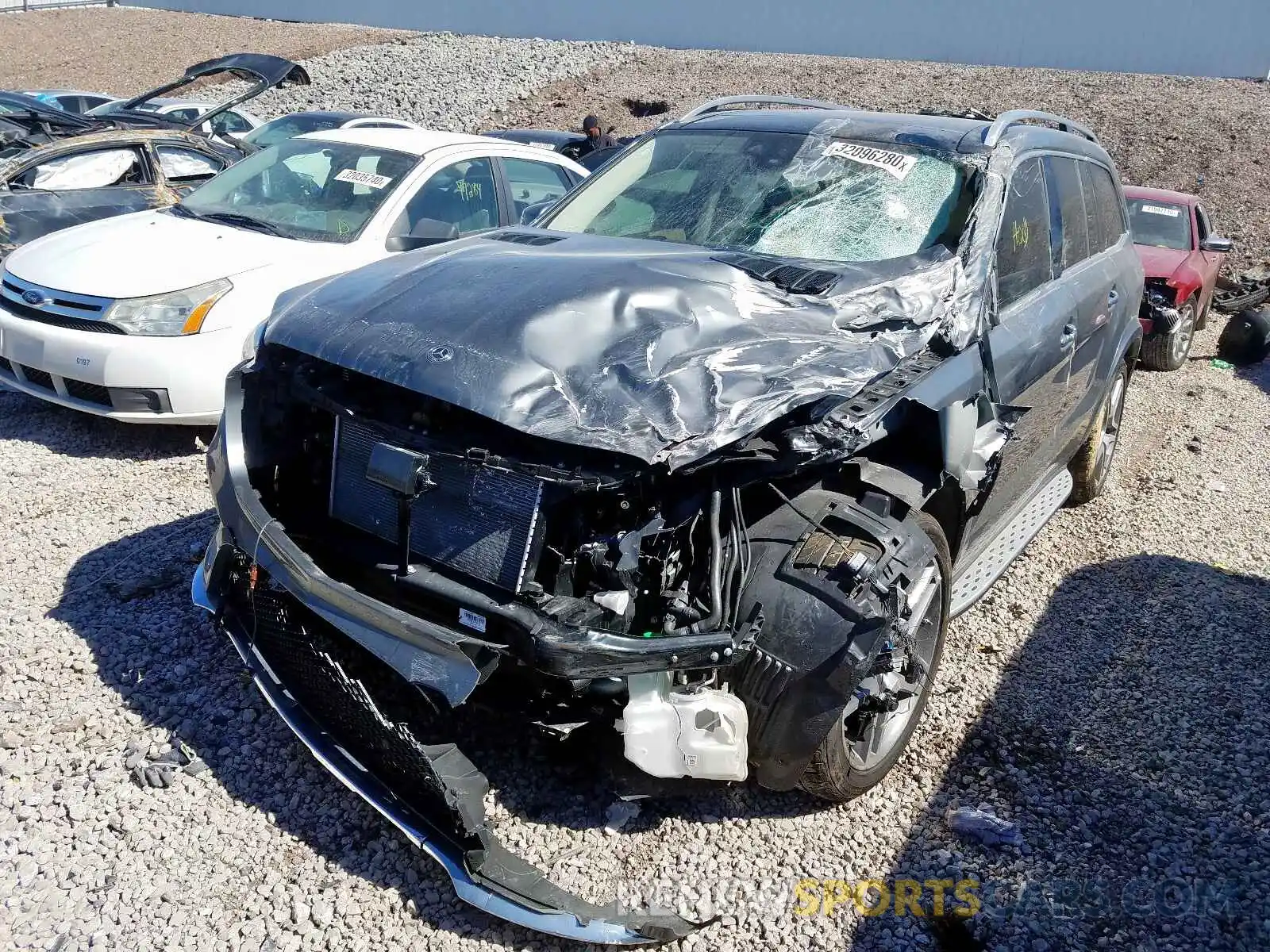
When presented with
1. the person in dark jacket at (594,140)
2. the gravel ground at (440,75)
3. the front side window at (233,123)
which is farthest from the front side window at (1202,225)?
the gravel ground at (440,75)

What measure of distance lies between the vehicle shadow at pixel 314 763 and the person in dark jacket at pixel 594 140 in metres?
9.85

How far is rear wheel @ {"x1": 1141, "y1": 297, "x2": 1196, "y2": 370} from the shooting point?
8812mm

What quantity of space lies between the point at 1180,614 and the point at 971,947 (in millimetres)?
2459

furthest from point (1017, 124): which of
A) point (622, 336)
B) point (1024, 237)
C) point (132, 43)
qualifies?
point (132, 43)

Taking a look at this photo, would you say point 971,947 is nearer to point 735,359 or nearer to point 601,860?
point 601,860

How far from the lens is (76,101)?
1466 centimetres

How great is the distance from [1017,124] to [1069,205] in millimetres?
498

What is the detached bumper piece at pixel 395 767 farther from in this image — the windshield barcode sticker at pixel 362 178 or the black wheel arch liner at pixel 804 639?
the windshield barcode sticker at pixel 362 178

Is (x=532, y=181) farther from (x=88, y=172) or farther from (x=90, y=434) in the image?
(x=88, y=172)

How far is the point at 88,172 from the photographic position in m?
8.00

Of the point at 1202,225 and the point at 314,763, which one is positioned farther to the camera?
the point at 1202,225

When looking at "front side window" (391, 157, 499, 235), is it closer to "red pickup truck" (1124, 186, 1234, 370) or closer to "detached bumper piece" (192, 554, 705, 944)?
"detached bumper piece" (192, 554, 705, 944)

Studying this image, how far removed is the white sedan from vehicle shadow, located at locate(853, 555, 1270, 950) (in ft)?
10.9

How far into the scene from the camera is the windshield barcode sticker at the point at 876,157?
13.2 ft
